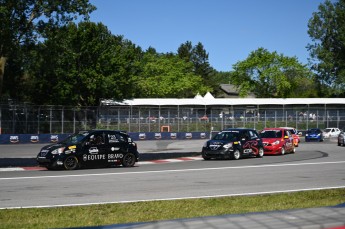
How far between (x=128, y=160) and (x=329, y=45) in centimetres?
6059

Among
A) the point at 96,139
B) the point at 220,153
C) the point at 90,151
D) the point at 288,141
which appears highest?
the point at 96,139

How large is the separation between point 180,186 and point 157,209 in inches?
178

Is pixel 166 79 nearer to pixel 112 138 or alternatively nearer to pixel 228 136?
pixel 228 136

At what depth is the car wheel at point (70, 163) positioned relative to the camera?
66.8 ft

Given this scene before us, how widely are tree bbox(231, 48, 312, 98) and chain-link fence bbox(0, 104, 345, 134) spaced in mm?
36059

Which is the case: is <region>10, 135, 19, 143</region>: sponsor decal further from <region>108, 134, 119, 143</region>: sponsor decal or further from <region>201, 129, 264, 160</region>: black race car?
<region>108, 134, 119, 143</region>: sponsor decal

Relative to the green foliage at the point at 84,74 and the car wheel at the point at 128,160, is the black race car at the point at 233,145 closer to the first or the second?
the car wheel at the point at 128,160

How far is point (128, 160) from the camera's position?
2219cm

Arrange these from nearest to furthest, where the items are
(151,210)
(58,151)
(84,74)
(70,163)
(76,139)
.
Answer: (151,210)
(58,151)
(70,163)
(76,139)
(84,74)

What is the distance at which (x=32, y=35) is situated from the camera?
140ft

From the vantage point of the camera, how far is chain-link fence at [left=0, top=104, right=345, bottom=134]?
42.4 m

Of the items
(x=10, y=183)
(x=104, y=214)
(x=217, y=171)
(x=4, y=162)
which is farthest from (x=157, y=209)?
(x=4, y=162)

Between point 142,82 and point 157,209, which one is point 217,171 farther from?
point 142,82

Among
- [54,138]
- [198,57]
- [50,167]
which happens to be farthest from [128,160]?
[198,57]
